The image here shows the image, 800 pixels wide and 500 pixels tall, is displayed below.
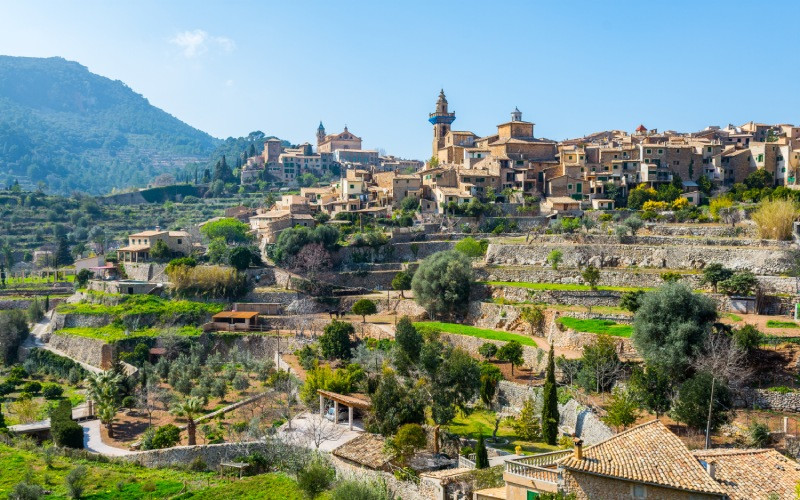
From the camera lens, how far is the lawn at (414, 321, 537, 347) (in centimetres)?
3781

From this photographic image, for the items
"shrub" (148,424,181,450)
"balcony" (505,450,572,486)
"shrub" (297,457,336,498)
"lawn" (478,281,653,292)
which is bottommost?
"shrub" (148,424,181,450)

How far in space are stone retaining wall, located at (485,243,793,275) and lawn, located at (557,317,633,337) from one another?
9436mm

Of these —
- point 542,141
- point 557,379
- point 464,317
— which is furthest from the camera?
point 542,141

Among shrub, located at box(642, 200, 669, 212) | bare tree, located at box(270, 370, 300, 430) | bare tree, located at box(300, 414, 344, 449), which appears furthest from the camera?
shrub, located at box(642, 200, 669, 212)

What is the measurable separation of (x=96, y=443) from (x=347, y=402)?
37.2 ft

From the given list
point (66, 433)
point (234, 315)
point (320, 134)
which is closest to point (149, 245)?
point (234, 315)

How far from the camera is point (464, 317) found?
44688 mm

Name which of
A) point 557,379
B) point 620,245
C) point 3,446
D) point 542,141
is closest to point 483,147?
point 542,141

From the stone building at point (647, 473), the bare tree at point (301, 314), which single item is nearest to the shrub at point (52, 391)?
the bare tree at point (301, 314)

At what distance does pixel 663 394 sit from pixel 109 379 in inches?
943

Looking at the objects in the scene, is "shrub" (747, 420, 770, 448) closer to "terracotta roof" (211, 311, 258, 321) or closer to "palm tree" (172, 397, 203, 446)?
"palm tree" (172, 397, 203, 446)

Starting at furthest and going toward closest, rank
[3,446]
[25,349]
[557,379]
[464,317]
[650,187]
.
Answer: [650,187]
[25,349]
[464,317]
[557,379]
[3,446]

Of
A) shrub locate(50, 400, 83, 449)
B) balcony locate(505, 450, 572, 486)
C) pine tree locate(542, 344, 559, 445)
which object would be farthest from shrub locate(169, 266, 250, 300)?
balcony locate(505, 450, 572, 486)

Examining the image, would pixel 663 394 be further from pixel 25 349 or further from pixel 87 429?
pixel 25 349
